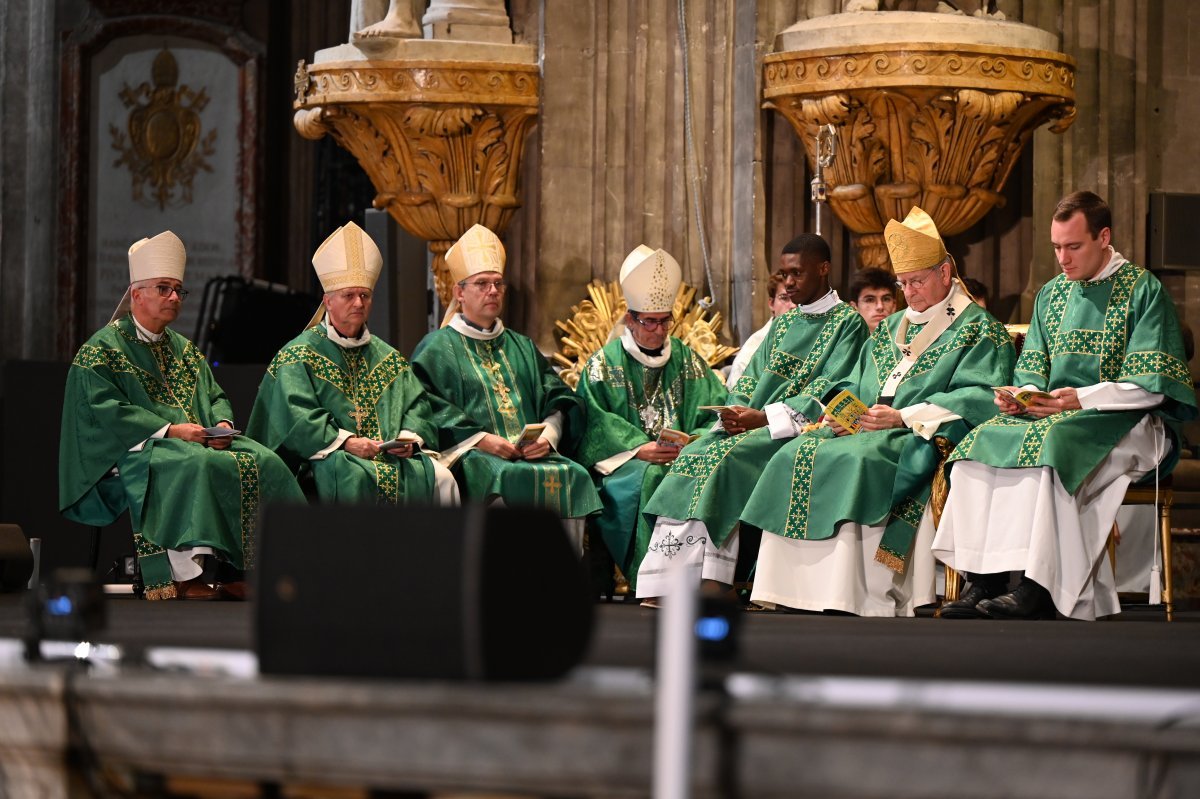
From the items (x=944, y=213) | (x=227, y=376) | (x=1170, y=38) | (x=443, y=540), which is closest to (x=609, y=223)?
(x=944, y=213)

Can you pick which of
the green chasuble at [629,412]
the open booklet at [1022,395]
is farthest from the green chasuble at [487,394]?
the open booklet at [1022,395]

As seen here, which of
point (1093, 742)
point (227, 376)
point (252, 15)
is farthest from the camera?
point (252, 15)

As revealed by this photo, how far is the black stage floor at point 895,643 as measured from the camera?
→ 11.3 ft

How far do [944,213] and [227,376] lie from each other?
11.9 ft

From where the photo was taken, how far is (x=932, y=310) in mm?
7102

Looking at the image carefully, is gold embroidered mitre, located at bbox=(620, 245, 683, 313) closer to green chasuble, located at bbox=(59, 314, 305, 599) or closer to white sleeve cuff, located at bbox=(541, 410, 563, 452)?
white sleeve cuff, located at bbox=(541, 410, 563, 452)

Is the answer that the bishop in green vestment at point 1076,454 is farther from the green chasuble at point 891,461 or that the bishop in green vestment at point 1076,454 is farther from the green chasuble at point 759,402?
the green chasuble at point 759,402

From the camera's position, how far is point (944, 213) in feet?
26.1

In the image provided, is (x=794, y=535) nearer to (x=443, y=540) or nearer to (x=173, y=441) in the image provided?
(x=173, y=441)

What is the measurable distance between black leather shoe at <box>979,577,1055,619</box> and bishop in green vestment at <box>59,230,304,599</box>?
254cm

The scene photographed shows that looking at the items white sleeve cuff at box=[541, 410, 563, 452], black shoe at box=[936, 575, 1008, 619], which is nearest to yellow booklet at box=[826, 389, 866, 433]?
black shoe at box=[936, 575, 1008, 619]

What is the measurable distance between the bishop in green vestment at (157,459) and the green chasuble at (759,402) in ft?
4.69

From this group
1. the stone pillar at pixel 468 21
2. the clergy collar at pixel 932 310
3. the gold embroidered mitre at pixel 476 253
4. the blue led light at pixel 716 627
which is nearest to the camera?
the blue led light at pixel 716 627

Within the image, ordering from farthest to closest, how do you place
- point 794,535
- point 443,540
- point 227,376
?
point 227,376 < point 794,535 < point 443,540
